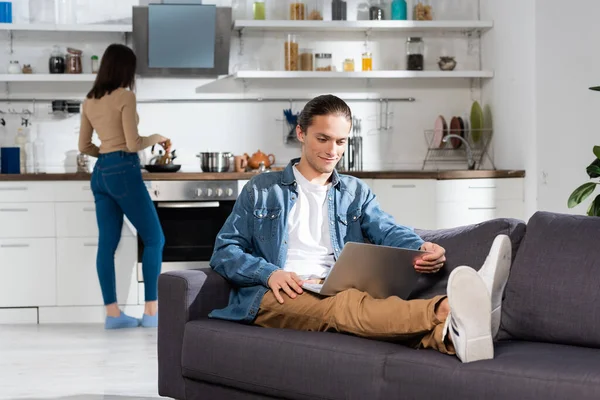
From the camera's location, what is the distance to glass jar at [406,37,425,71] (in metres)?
6.38

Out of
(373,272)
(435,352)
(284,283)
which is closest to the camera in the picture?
(435,352)

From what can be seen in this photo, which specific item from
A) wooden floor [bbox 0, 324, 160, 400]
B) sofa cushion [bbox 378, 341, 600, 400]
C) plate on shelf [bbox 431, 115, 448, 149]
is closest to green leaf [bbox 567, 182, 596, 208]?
sofa cushion [bbox 378, 341, 600, 400]

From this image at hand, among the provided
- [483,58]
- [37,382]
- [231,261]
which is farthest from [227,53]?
[231,261]

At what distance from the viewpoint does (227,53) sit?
6316 millimetres

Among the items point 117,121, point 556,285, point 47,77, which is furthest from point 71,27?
point 556,285

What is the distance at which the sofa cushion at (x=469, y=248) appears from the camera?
304 centimetres

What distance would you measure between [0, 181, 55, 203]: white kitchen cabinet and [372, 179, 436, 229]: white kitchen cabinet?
1.88 metres

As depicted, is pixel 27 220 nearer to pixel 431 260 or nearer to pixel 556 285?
pixel 431 260

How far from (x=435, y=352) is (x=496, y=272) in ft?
0.88

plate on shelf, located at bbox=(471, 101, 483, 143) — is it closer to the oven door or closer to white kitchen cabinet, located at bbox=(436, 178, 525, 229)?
white kitchen cabinet, located at bbox=(436, 178, 525, 229)

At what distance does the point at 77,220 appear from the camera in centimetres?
574

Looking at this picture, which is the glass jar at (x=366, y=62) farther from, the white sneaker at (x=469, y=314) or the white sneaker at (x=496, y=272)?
the white sneaker at (x=469, y=314)

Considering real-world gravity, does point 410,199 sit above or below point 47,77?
below

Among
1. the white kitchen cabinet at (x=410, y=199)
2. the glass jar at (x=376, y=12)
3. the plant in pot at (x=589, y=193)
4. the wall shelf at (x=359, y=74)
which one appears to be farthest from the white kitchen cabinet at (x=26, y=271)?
the plant in pot at (x=589, y=193)
